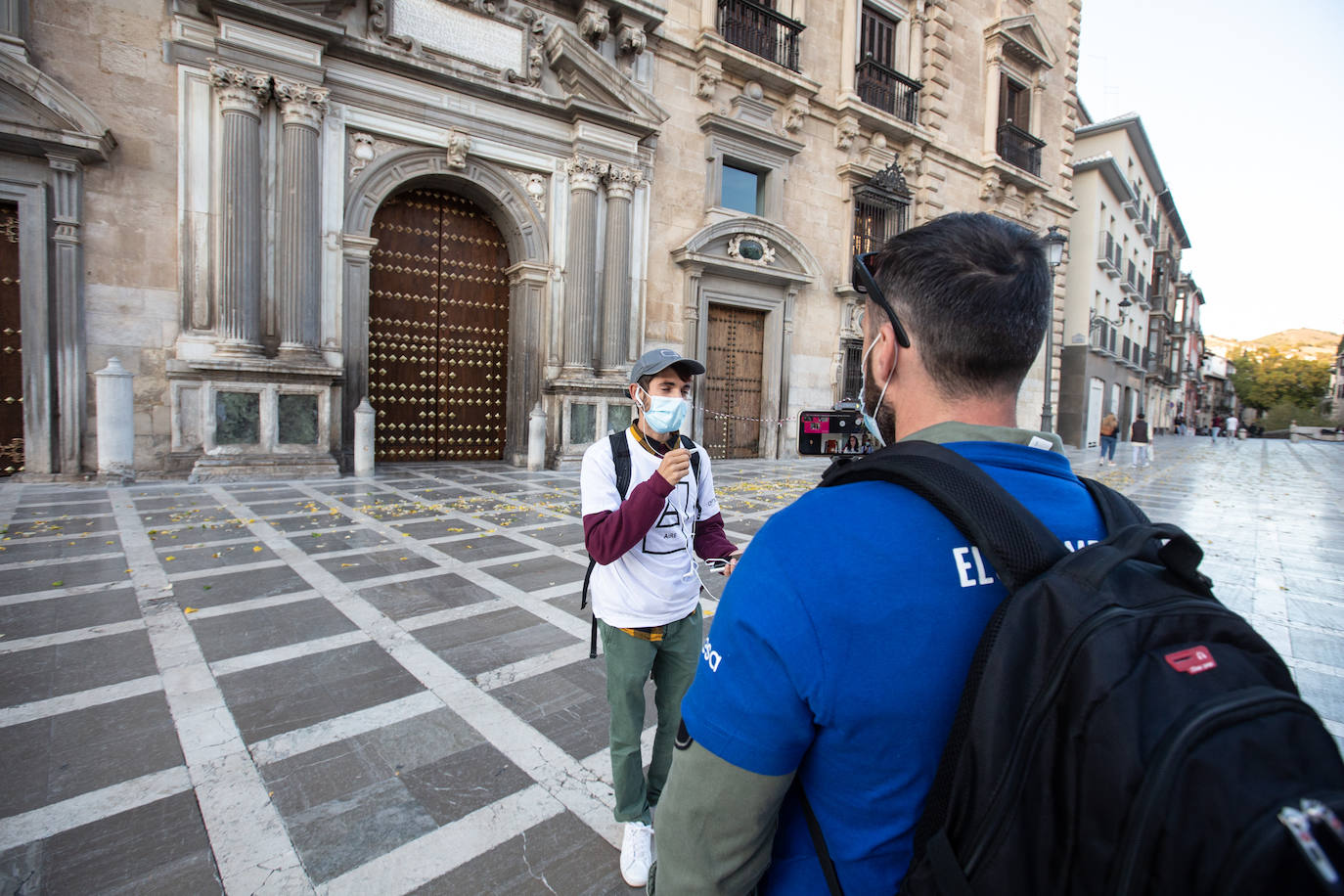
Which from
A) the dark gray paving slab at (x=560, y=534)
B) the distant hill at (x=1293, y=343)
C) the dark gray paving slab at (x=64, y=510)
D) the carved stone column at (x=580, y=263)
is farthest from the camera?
the distant hill at (x=1293, y=343)

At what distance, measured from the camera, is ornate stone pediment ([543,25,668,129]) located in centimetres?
1119

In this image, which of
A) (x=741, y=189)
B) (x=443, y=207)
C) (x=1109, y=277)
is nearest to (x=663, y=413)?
(x=443, y=207)

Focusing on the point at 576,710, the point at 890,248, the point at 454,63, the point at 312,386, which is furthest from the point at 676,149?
the point at 890,248

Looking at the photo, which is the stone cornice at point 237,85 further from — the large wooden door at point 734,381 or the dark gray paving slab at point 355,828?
the dark gray paving slab at point 355,828

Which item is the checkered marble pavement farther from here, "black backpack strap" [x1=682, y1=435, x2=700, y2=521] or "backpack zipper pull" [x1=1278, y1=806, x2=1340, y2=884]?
"backpack zipper pull" [x1=1278, y1=806, x2=1340, y2=884]

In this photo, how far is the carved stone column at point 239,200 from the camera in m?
8.78

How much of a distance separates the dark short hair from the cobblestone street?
1.95 meters

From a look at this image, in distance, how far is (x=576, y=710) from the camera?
3.09 m

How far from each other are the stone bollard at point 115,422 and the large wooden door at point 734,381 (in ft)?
→ 31.6

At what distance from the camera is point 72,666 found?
10.8ft

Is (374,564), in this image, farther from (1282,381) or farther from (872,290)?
(1282,381)

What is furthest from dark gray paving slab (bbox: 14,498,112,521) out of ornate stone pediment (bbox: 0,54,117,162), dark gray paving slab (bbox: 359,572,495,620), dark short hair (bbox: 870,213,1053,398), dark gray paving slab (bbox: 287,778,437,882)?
dark short hair (bbox: 870,213,1053,398)

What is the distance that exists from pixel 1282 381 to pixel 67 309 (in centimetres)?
9621

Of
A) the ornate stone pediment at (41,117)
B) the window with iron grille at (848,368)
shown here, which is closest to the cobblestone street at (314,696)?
the ornate stone pediment at (41,117)
